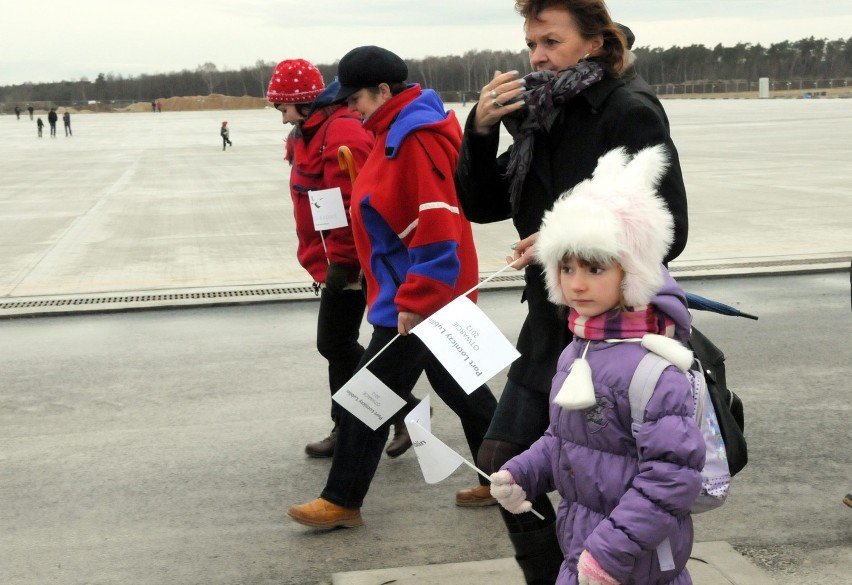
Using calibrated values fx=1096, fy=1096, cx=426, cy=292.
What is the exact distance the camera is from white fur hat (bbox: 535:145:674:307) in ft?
8.28

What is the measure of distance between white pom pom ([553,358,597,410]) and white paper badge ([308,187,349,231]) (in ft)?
8.61

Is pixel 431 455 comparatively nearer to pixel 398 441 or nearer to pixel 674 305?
pixel 674 305

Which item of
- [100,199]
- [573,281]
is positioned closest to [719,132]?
[100,199]

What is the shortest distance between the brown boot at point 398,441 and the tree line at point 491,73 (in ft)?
430

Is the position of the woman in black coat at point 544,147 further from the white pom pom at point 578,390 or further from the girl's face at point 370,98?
the girl's face at point 370,98

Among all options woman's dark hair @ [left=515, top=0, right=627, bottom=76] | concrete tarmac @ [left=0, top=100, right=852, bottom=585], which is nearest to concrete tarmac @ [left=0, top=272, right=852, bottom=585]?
concrete tarmac @ [left=0, top=100, right=852, bottom=585]

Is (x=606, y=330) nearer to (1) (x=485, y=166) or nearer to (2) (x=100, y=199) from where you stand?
(1) (x=485, y=166)

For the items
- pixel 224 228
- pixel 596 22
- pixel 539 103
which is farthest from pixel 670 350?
pixel 224 228

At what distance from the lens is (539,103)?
10.0 ft

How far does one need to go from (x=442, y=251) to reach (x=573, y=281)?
155 centimetres

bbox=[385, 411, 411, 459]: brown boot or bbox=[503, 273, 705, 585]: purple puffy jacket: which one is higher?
bbox=[503, 273, 705, 585]: purple puffy jacket

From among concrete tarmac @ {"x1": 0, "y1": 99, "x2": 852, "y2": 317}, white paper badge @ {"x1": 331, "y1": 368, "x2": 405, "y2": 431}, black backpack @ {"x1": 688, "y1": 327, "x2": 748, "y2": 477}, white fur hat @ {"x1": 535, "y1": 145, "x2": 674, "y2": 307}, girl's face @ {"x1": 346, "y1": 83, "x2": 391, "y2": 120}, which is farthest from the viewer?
concrete tarmac @ {"x1": 0, "y1": 99, "x2": 852, "y2": 317}

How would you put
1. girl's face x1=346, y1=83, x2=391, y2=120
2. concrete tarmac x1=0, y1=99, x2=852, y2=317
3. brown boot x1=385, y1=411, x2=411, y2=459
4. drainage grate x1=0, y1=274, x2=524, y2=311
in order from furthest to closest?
concrete tarmac x1=0, y1=99, x2=852, y2=317 → drainage grate x1=0, y1=274, x2=524, y2=311 → brown boot x1=385, y1=411, x2=411, y2=459 → girl's face x1=346, y1=83, x2=391, y2=120

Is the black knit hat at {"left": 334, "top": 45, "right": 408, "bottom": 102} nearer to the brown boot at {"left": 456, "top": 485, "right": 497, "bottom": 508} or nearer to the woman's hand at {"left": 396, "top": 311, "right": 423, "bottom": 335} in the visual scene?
the woman's hand at {"left": 396, "top": 311, "right": 423, "bottom": 335}
